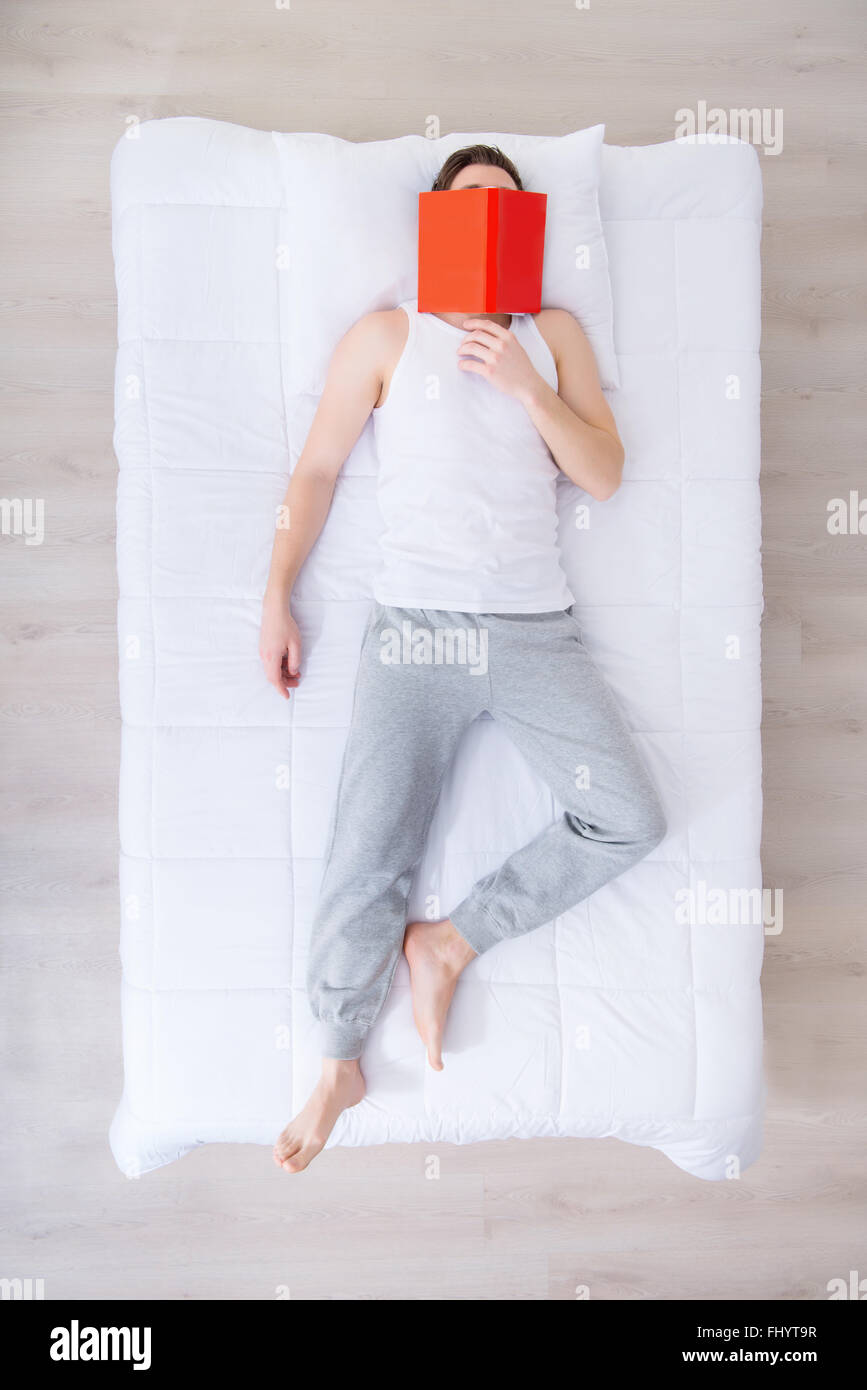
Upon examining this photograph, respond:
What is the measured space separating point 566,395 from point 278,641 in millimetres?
475

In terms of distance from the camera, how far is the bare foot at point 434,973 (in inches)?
39.5

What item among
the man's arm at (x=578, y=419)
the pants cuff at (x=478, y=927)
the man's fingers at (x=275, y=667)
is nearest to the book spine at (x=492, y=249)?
the man's arm at (x=578, y=419)

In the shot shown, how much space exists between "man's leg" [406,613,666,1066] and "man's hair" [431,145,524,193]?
0.53 meters

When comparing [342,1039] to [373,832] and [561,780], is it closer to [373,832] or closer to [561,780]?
[373,832]

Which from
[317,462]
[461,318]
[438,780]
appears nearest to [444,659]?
[438,780]

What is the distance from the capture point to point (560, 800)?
1.03 m

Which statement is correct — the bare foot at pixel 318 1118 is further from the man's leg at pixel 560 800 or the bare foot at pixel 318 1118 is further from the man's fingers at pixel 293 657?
the man's fingers at pixel 293 657

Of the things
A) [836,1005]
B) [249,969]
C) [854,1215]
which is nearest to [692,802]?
[836,1005]

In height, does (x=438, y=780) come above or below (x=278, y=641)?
below

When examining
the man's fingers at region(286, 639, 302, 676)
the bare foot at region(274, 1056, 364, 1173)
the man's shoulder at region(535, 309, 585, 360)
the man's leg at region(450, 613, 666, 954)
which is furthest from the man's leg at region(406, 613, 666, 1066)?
the man's shoulder at region(535, 309, 585, 360)

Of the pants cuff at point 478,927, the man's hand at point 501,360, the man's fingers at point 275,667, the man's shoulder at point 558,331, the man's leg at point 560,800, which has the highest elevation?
the man's shoulder at point 558,331

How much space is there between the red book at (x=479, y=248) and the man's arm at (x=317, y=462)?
0.09 metres

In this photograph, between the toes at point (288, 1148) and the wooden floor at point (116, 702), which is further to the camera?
the wooden floor at point (116, 702)
